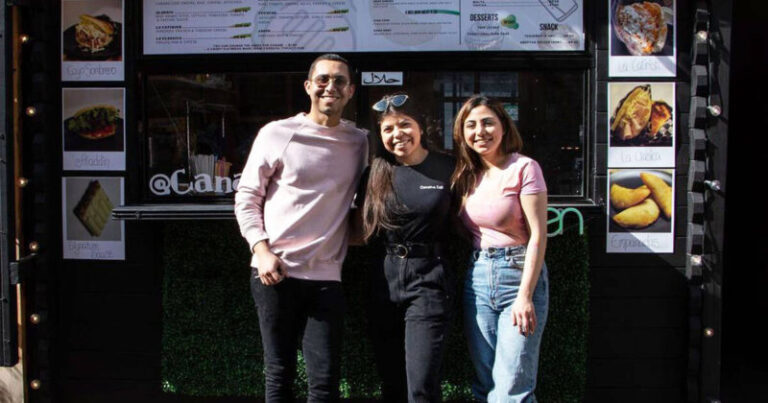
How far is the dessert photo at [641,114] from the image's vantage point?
3795mm

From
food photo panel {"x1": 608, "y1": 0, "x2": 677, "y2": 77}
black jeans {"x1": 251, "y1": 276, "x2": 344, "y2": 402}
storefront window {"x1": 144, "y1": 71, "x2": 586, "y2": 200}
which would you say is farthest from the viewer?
storefront window {"x1": 144, "y1": 71, "x2": 586, "y2": 200}

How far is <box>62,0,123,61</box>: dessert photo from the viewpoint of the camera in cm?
392

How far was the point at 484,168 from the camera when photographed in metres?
3.02

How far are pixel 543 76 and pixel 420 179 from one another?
4.56 feet

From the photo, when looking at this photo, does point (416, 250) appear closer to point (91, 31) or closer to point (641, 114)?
point (641, 114)

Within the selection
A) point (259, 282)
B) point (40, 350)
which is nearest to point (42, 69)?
point (40, 350)

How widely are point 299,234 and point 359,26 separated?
155 cm

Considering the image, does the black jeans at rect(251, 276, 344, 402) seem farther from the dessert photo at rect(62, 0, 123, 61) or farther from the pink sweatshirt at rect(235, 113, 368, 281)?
the dessert photo at rect(62, 0, 123, 61)

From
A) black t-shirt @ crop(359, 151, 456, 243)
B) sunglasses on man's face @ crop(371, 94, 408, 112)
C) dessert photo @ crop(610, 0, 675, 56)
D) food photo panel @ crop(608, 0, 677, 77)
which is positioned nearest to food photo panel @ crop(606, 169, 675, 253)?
food photo panel @ crop(608, 0, 677, 77)

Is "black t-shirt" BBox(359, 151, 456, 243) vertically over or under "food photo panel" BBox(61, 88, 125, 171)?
under

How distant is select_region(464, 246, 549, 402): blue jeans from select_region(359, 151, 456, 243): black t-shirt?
0.82 feet

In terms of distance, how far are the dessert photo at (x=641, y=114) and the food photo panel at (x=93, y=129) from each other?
3.01 m

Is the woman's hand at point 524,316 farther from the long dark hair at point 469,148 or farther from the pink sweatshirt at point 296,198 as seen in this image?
the pink sweatshirt at point 296,198

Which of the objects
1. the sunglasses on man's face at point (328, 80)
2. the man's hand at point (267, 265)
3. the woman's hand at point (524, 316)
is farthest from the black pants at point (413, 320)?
the sunglasses on man's face at point (328, 80)
